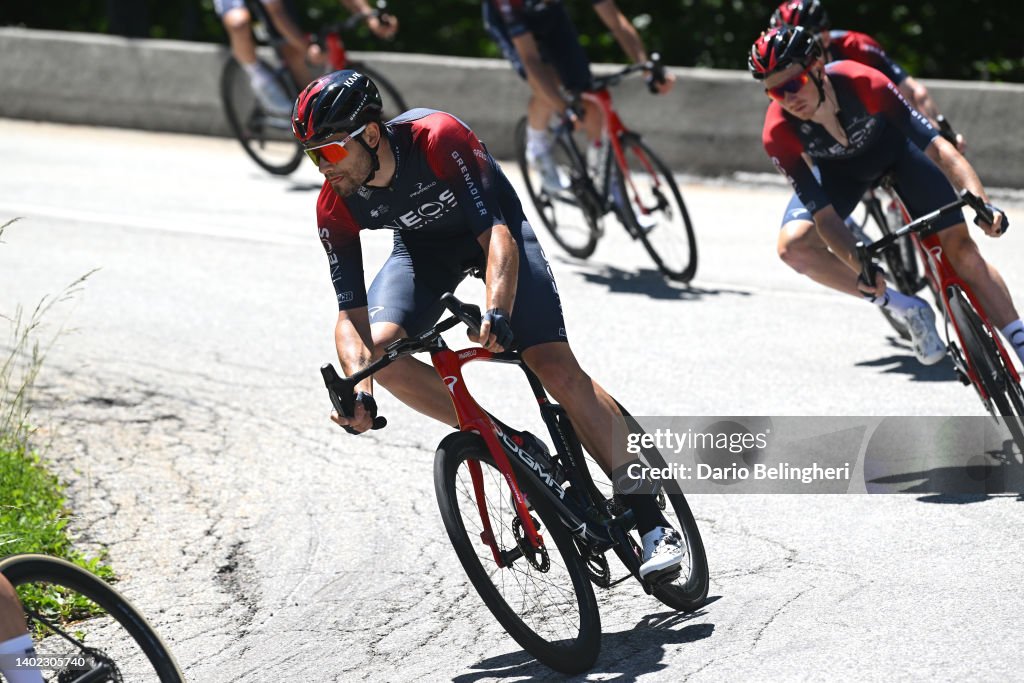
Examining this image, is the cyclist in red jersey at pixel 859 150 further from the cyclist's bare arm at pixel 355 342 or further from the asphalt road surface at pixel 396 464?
the cyclist's bare arm at pixel 355 342

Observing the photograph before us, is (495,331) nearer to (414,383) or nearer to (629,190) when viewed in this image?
(414,383)

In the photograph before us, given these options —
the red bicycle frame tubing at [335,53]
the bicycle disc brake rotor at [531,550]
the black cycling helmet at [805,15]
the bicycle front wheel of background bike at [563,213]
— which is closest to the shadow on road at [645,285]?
the bicycle front wheel of background bike at [563,213]

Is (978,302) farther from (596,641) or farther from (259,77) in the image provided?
(259,77)

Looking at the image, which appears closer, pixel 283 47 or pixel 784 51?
pixel 784 51

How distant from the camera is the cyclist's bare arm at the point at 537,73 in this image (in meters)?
9.61

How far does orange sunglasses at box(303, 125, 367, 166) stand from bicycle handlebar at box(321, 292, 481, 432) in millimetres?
661

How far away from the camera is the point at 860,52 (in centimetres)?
819

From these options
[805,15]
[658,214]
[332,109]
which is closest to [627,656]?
[332,109]

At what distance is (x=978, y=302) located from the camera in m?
6.21

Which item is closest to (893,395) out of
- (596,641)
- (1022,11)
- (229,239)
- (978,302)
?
(978,302)

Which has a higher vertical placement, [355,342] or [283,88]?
[355,342]

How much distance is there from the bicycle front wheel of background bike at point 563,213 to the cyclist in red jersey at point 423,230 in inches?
192

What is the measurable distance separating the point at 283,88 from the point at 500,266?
8.59 m

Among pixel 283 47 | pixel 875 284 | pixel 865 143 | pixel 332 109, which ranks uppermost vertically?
pixel 332 109
